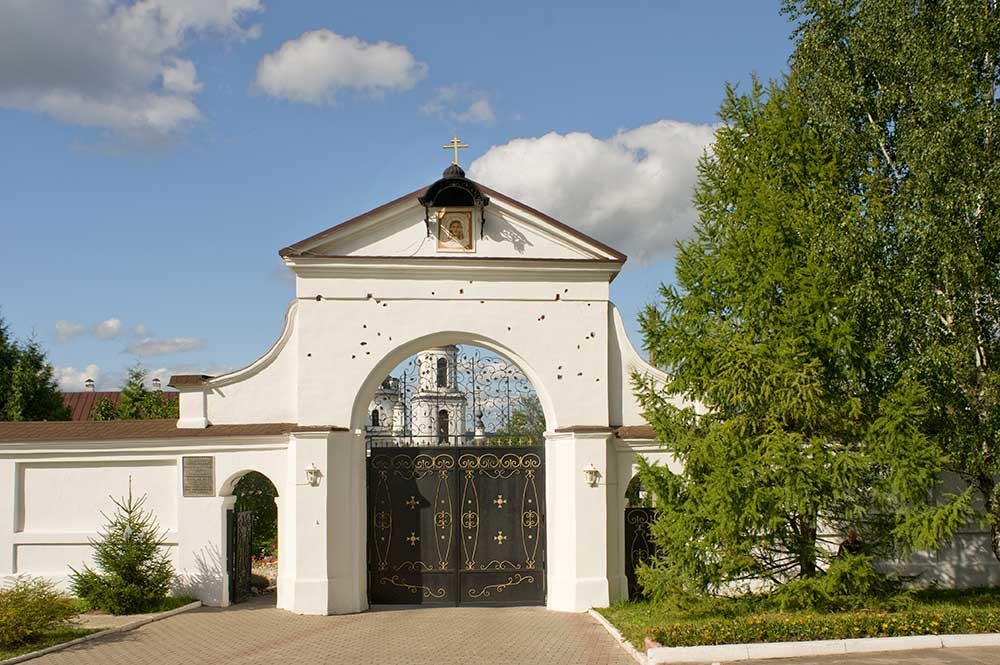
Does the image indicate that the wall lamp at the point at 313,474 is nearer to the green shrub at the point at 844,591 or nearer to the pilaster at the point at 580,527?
the pilaster at the point at 580,527

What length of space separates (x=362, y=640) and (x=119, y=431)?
640cm

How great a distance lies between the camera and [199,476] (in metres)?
16.6

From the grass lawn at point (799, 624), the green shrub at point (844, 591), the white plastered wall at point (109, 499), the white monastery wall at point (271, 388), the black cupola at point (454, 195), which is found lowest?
the grass lawn at point (799, 624)

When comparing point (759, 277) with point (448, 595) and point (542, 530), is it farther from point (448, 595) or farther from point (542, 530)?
point (448, 595)

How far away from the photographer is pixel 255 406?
1673 cm

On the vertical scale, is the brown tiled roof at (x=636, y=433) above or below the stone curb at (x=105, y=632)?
above

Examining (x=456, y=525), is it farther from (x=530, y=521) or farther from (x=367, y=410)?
(x=367, y=410)

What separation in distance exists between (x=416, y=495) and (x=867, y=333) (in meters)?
8.02

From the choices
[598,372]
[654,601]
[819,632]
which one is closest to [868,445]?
[819,632]

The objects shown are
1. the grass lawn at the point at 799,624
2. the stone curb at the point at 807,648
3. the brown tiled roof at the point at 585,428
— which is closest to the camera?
the stone curb at the point at 807,648

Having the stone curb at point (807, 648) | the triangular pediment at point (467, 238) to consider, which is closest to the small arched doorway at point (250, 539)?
the triangular pediment at point (467, 238)

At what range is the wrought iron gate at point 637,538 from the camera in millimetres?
16797

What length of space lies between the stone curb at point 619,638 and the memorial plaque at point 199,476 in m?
6.81

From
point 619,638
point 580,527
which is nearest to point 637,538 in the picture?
point 580,527
